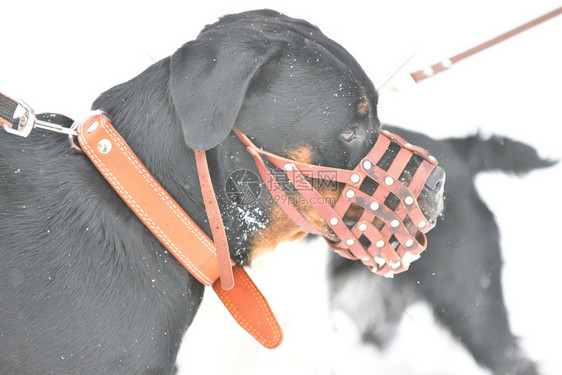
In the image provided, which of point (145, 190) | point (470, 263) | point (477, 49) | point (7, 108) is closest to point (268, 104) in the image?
point (145, 190)

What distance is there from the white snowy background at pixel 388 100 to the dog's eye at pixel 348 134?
77 cm

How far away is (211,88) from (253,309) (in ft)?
3.09

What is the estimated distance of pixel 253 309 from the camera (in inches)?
92.9

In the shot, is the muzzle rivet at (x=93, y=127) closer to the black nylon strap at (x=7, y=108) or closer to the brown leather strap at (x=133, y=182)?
the brown leather strap at (x=133, y=182)

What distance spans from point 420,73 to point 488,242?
97 cm

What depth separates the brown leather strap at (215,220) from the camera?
206 centimetres

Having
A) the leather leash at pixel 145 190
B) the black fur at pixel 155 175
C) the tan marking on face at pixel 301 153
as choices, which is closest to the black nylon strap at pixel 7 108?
the leather leash at pixel 145 190

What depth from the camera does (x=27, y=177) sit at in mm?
2074

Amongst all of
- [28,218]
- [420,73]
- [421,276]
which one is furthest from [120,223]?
[421,276]

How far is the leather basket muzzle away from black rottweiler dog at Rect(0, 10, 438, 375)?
50 millimetres

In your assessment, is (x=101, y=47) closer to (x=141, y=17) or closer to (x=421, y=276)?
(x=141, y=17)

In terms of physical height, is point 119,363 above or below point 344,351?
above

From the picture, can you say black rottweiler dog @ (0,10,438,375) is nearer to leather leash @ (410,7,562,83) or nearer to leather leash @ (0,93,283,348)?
leather leash @ (0,93,283,348)

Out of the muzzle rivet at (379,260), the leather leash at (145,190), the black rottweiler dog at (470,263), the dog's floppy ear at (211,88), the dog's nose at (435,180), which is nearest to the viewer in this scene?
the dog's floppy ear at (211,88)
